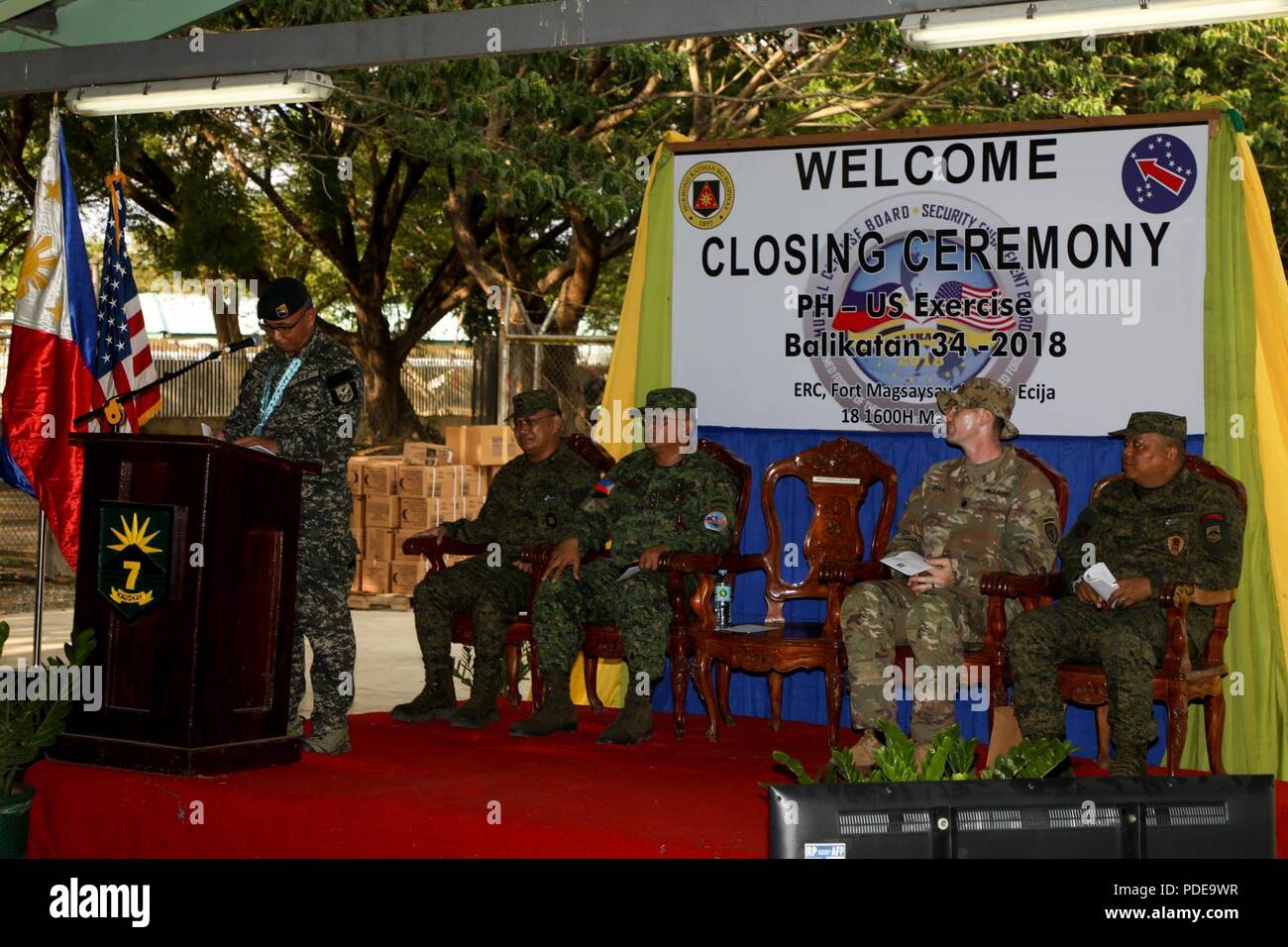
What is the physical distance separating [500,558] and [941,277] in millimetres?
2168

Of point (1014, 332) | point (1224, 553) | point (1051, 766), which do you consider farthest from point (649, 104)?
point (1051, 766)

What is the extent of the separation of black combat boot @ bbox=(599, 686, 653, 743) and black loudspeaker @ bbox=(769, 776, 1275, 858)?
10.3ft

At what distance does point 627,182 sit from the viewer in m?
12.4

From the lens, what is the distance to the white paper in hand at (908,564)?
18.3ft

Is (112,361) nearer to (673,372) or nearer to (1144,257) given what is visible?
(673,372)

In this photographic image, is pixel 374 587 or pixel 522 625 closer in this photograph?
pixel 522 625

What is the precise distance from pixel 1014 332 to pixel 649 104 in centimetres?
922

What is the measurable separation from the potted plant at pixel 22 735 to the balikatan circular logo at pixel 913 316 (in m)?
3.25

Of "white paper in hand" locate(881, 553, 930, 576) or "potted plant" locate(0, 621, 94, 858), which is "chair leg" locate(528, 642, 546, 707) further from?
"potted plant" locate(0, 621, 94, 858)

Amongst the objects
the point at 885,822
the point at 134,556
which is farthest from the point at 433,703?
the point at 885,822

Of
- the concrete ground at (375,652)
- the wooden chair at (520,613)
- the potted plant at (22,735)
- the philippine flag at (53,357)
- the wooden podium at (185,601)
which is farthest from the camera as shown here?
the concrete ground at (375,652)

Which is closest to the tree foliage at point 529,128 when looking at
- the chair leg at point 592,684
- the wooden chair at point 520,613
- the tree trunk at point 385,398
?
the tree trunk at point 385,398

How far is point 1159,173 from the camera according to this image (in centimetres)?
612

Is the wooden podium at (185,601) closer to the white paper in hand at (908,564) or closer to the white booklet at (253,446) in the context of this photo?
the white booklet at (253,446)
